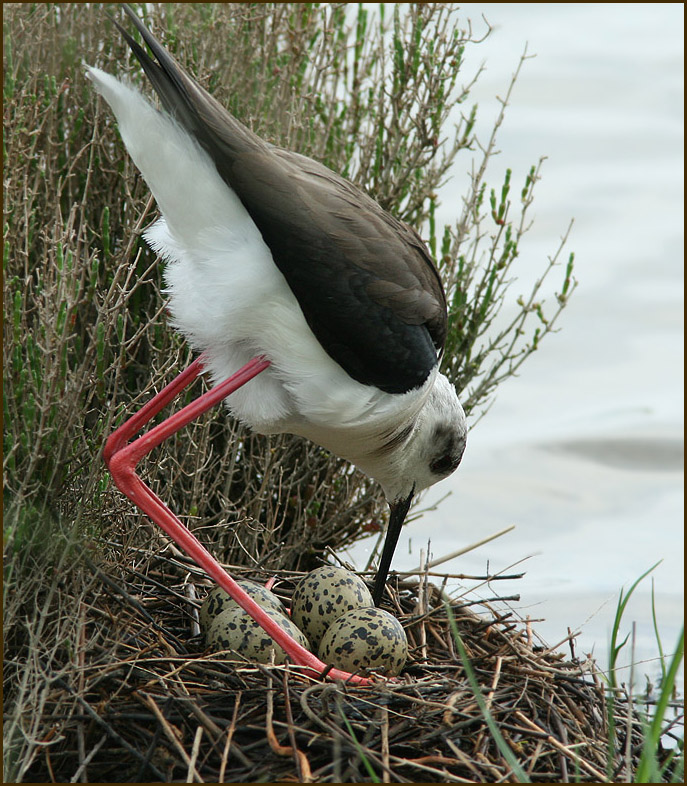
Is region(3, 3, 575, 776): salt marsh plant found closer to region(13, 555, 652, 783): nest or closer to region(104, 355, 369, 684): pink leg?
region(104, 355, 369, 684): pink leg

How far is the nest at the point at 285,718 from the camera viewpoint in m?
2.87

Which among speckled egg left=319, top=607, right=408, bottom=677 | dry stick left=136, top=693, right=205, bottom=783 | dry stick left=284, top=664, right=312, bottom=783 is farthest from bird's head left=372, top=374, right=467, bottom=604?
dry stick left=136, top=693, right=205, bottom=783

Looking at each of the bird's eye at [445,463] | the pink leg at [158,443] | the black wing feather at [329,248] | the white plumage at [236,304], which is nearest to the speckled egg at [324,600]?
the pink leg at [158,443]

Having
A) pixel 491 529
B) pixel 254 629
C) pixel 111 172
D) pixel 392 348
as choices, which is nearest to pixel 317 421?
pixel 392 348

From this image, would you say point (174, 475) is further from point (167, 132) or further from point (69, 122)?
point (69, 122)

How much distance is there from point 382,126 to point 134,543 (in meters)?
2.20

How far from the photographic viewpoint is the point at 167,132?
3396 mm

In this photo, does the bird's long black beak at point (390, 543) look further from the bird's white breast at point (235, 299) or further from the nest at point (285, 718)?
the bird's white breast at point (235, 299)

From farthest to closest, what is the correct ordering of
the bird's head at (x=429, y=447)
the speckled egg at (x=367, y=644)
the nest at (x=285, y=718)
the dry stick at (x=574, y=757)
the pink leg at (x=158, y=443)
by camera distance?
the bird's head at (x=429, y=447) → the pink leg at (x=158, y=443) → the speckled egg at (x=367, y=644) → the dry stick at (x=574, y=757) → the nest at (x=285, y=718)

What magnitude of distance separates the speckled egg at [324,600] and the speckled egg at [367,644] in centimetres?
13

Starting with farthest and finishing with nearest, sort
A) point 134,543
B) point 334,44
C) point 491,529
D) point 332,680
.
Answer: point 491,529 < point 334,44 < point 134,543 < point 332,680

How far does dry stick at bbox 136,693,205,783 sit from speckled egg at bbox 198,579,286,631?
1.82ft

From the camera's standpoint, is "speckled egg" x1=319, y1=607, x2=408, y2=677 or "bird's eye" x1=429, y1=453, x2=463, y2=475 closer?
"speckled egg" x1=319, y1=607, x2=408, y2=677

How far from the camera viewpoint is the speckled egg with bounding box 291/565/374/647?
3609 mm
